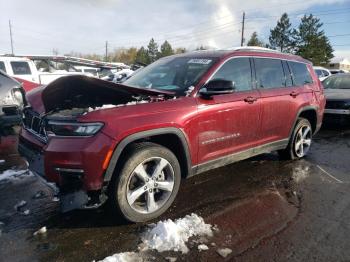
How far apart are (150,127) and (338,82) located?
892 centimetres

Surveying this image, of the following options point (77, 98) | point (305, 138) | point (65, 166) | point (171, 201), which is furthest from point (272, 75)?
point (65, 166)

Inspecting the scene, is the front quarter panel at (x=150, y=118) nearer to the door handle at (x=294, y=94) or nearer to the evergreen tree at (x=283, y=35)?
the door handle at (x=294, y=94)

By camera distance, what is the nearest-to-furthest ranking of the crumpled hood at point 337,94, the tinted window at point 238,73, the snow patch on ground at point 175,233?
1. the snow patch on ground at point 175,233
2. the tinted window at point 238,73
3. the crumpled hood at point 337,94

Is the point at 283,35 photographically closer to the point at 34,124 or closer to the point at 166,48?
the point at 166,48

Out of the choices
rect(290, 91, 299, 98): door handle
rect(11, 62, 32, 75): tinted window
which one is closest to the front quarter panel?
rect(290, 91, 299, 98): door handle

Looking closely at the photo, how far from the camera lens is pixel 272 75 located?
17.0 feet

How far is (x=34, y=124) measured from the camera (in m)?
3.87

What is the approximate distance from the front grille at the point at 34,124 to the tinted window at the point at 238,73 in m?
2.05

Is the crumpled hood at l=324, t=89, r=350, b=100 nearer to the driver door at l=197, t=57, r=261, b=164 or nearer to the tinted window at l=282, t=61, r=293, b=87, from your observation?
the tinted window at l=282, t=61, r=293, b=87

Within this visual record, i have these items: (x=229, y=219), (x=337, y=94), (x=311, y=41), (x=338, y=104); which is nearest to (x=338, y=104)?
(x=338, y=104)

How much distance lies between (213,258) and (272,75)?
3120mm

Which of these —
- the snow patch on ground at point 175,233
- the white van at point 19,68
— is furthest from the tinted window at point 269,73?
the white van at point 19,68

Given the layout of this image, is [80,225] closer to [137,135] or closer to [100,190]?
[100,190]

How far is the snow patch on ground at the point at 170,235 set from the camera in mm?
3003
